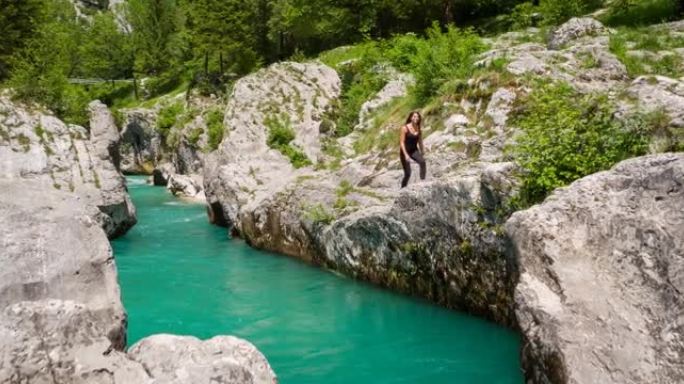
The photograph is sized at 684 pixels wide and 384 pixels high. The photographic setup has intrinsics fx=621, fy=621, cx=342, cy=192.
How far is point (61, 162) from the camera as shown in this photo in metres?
23.6

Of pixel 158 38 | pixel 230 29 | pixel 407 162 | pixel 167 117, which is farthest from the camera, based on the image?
pixel 158 38

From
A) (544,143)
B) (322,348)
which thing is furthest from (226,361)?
(544,143)

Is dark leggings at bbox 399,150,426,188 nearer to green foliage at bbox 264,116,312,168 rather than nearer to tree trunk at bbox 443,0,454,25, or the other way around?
green foliage at bbox 264,116,312,168

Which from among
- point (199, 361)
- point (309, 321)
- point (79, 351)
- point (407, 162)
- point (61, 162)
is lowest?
point (309, 321)

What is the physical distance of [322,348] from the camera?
12586 mm

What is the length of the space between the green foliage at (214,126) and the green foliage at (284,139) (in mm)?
11263

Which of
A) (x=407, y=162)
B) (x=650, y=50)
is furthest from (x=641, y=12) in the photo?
(x=407, y=162)

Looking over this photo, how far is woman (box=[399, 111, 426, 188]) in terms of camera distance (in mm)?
16484

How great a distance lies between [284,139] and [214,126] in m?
14.2

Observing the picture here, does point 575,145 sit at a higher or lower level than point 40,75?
lower

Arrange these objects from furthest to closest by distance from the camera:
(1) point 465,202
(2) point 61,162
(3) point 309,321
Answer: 1. (2) point 61,162
2. (3) point 309,321
3. (1) point 465,202

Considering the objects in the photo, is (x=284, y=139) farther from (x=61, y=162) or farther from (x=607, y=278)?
(x=607, y=278)

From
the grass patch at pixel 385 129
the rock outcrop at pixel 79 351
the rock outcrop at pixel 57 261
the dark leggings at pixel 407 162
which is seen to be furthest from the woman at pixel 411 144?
the rock outcrop at pixel 79 351

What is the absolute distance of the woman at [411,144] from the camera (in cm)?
1648
